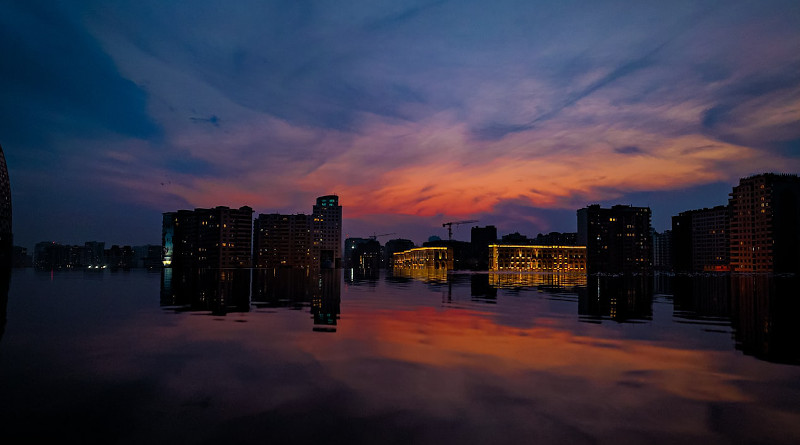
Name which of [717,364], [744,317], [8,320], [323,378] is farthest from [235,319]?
[744,317]

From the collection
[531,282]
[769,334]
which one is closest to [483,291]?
[769,334]

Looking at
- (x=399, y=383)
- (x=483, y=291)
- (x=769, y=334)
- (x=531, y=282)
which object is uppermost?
(x=399, y=383)

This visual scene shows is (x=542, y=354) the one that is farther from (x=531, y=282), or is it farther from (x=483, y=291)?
(x=531, y=282)

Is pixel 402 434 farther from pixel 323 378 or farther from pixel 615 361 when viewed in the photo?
pixel 615 361

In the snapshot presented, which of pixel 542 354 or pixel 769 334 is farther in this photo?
pixel 769 334

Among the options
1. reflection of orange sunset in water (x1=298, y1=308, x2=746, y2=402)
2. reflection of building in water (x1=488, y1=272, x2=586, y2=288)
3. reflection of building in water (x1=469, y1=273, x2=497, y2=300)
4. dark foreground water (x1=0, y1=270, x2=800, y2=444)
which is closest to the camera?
dark foreground water (x1=0, y1=270, x2=800, y2=444)

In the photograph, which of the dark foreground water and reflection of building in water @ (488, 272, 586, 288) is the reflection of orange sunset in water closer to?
the dark foreground water

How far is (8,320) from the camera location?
31219mm

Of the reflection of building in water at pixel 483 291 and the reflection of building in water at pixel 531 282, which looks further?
the reflection of building in water at pixel 531 282

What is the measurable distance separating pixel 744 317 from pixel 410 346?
28.0 meters

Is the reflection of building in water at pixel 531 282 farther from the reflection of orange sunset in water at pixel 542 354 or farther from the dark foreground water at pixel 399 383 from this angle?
the dark foreground water at pixel 399 383

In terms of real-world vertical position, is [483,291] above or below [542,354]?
below

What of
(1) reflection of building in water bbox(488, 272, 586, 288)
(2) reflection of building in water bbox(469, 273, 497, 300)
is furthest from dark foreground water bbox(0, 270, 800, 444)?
(1) reflection of building in water bbox(488, 272, 586, 288)

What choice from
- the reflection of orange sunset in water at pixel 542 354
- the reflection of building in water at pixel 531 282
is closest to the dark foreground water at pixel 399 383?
the reflection of orange sunset in water at pixel 542 354
